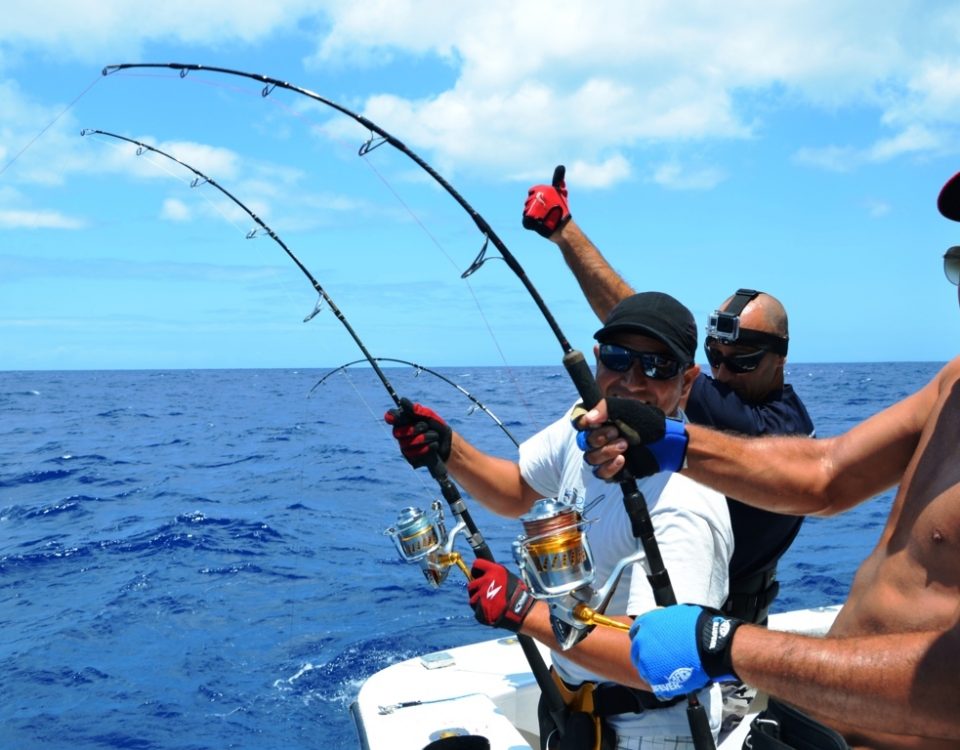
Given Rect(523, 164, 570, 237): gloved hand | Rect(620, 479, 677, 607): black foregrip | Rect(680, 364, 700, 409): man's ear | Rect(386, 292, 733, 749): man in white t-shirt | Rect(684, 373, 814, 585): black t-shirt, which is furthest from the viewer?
Rect(523, 164, 570, 237): gloved hand

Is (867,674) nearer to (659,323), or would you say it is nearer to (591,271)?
(659,323)

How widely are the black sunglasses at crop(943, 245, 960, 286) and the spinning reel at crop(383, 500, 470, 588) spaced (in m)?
1.38

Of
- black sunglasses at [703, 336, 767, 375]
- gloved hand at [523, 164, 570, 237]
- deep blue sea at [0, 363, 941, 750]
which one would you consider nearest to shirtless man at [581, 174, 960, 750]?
black sunglasses at [703, 336, 767, 375]

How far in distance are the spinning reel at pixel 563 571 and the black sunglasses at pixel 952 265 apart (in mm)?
793

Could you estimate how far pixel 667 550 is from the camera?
1903 millimetres

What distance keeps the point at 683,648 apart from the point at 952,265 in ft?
2.91

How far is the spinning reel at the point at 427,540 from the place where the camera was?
2.54 m

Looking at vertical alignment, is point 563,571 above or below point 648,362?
below

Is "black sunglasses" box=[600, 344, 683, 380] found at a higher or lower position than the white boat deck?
higher

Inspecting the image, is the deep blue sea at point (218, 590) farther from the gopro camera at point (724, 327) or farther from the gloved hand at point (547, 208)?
the gopro camera at point (724, 327)

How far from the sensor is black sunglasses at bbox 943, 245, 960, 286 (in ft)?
5.52

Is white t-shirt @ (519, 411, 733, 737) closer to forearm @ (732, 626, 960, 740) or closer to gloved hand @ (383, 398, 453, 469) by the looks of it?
forearm @ (732, 626, 960, 740)

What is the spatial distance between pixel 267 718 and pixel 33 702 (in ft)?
4.15

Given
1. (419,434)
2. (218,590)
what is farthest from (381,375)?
(218,590)
